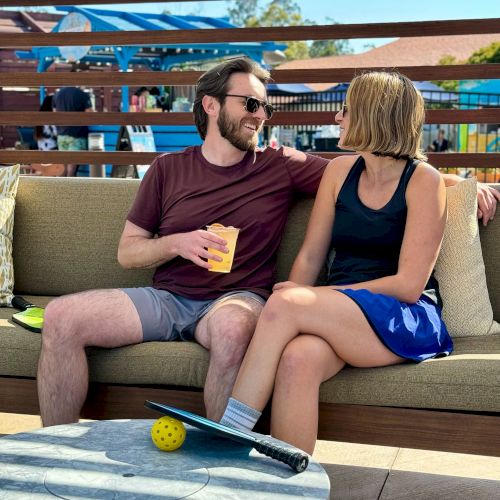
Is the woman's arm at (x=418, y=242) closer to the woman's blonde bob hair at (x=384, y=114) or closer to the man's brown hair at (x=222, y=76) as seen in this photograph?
the woman's blonde bob hair at (x=384, y=114)

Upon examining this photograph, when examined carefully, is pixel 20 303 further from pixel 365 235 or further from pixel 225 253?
pixel 365 235

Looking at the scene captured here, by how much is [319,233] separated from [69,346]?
897 mm

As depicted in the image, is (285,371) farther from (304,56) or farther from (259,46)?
(304,56)

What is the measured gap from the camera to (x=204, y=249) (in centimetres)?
267

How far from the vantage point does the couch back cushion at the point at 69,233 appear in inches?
133

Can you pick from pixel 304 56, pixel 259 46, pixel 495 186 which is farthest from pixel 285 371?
pixel 304 56

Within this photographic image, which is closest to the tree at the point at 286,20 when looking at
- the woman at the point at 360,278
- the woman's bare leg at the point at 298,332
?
the woman at the point at 360,278

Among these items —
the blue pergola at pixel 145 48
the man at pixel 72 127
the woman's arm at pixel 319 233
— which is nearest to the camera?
the woman's arm at pixel 319 233

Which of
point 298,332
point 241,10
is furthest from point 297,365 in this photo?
point 241,10

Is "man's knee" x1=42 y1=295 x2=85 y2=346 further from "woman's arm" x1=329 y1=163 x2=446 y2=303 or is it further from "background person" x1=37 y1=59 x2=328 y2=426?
"woman's arm" x1=329 y1=163 x2=446 y2=303

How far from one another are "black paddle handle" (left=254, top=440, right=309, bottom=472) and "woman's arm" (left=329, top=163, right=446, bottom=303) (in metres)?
0.92

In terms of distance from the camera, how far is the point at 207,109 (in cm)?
314

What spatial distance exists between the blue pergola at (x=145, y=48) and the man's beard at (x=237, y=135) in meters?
6.61

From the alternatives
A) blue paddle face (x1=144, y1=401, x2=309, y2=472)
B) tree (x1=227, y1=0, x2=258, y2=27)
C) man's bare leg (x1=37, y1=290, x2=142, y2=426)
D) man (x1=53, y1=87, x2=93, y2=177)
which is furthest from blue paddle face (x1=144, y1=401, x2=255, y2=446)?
tree (x1=227, y1=0, x2=258, y2=27)
